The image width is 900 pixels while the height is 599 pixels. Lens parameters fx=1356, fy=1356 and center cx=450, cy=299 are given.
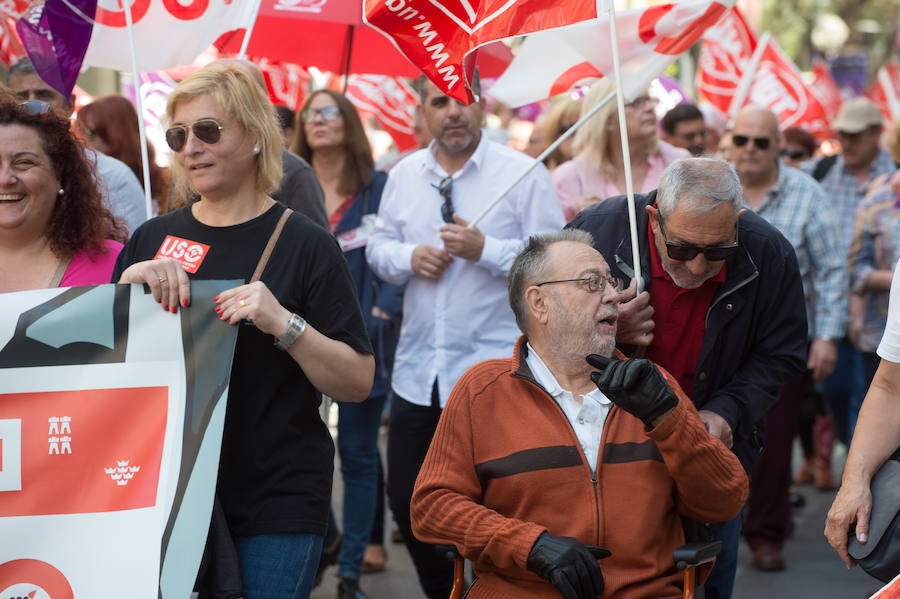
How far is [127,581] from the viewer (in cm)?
360

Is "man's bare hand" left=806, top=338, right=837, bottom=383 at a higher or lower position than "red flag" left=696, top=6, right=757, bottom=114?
lower

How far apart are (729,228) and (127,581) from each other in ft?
6.85

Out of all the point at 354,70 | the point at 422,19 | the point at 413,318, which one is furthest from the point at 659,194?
the point at 354,70

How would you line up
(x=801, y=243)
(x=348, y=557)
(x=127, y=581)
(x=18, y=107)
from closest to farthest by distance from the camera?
(x=127, y=581)
(x=18, y=107)
(x=348, y=557)
(x=801, y=243)

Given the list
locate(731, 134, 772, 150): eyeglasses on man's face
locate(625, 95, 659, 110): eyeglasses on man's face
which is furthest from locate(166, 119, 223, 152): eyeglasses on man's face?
locate(731, 134, 772, 150): eyeglasses on man's face

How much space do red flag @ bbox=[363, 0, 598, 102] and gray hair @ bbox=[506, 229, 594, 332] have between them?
61 cm

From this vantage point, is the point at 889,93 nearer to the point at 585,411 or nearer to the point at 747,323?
the point at 747,323

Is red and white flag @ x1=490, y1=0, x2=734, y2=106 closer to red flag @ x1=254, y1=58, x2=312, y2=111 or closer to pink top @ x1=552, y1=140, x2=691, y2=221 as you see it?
pink top @ x1=552, y1=140, x2=691, y2=221

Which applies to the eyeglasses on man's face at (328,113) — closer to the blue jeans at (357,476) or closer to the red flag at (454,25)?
the blue jeans at (357,476)

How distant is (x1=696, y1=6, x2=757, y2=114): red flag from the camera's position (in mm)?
11672

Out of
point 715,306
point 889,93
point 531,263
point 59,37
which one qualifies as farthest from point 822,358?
point 889,93

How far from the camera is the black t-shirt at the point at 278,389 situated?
3.74 meters

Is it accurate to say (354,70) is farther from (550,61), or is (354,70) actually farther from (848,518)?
(848,518)

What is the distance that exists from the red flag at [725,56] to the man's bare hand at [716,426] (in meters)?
7.77
